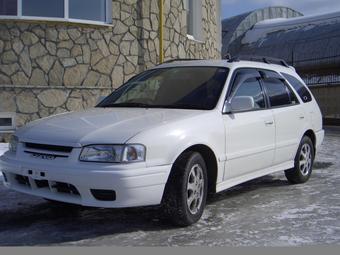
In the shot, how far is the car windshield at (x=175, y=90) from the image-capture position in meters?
5.93

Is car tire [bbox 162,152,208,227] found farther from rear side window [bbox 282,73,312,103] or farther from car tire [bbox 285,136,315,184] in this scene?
rear side window [bbox 282,73,312,103]

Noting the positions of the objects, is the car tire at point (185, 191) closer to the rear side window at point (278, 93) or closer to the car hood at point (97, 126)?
the car hood at point (97, 126)

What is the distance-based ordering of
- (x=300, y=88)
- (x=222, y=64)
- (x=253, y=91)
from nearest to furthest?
(x=222, y=64) < (x=253, y=91) < (x=300, y=88)

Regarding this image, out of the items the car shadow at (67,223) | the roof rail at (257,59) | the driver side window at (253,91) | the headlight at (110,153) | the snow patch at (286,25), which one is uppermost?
the snow patch at (286,25)

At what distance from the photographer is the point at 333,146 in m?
12.7

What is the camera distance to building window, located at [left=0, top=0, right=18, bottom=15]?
1098 centimetres

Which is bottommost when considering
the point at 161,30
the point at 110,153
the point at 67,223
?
the point at 67,223

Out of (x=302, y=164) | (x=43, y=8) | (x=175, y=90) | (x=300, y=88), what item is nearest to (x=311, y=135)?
(x=302, y=164)

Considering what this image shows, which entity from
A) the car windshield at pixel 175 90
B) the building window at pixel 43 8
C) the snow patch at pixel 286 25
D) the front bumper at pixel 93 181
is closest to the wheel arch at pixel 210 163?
the car windshield at pixel 175 90

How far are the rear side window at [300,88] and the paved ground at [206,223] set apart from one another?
1.39m

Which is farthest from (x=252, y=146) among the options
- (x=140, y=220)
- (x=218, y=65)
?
(x=140, y=220)

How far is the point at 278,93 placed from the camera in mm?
7168

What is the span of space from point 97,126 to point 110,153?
1.38 feet

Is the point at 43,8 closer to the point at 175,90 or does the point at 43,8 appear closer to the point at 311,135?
the point at 175,90
